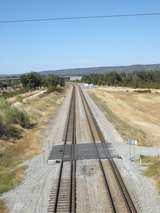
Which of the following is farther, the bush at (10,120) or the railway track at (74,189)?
the bush at (10,120)

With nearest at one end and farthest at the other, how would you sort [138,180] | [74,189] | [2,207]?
[2,207]
[74,189]
[138,180]

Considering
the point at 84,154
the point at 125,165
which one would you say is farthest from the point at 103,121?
the point at 125,165

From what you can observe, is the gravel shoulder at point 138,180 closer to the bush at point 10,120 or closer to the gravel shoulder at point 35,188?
the gravel shoulder at point 35,188

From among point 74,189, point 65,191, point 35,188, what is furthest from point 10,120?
point 65,191

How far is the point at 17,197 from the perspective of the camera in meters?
18.5

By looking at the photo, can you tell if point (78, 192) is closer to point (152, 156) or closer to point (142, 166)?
point (142, 166)

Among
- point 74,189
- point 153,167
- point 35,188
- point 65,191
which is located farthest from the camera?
point 153,167

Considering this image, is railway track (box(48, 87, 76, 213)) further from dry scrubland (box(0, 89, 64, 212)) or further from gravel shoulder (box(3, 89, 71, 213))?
dry scrubland (box(0, 89, 64, 212))

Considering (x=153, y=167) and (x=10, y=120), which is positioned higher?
(x=10, y=120)

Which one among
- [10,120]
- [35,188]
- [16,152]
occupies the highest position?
[10,120]

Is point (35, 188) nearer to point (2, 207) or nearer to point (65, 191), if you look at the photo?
point (65, 191)

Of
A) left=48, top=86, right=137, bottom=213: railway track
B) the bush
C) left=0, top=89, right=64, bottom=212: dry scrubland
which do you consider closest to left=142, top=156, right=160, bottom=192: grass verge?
left=48, top=86, right=137, bottom=213: railway track

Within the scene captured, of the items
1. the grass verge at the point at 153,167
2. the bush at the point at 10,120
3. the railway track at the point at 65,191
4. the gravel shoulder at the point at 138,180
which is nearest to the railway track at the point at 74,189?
the railway track at the point at 65,191

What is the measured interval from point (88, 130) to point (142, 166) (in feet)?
49.4
